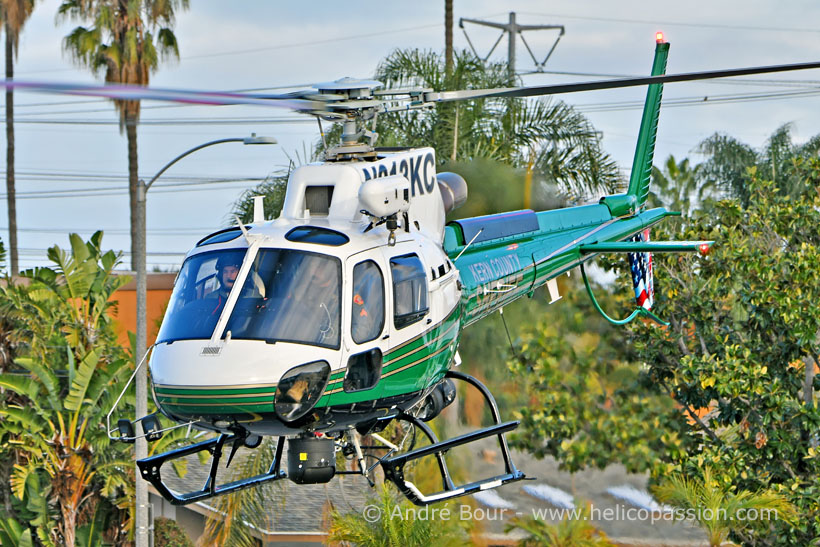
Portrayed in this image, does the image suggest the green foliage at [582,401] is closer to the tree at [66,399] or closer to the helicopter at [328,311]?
the tree at [66,399]

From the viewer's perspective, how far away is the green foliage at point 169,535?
23.7 meters

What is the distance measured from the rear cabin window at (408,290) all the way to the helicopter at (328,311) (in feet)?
0.05

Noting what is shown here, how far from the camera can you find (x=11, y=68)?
44.7m

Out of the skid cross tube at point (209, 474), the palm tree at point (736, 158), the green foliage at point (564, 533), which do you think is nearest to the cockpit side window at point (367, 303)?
the skid cross tube at point (209, 474)

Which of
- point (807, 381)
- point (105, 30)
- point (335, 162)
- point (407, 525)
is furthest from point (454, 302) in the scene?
point (105, 30)

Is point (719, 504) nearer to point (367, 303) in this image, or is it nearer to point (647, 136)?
point (647, 136)

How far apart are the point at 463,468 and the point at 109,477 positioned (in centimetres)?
625

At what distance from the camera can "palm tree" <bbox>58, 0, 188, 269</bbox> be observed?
3803cm

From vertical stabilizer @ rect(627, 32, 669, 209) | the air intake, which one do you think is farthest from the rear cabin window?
vertical stabilizer @ rect(627, 32, 669, 209)

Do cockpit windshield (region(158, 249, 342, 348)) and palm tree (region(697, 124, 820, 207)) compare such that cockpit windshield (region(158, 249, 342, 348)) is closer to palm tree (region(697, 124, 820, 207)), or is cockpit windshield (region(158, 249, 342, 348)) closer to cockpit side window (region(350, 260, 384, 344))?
cockpit side window (region(350, 260, 384, 344))

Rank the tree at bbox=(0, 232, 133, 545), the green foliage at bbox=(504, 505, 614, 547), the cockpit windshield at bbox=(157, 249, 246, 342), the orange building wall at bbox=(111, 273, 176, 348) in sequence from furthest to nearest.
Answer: the orange building wall at bbox=(111, 273, 176, 348), the tree at bbox=(0, 232, 133, 545), the green foliage at bbox=(504, 505, 614, 547), the cockpit windshield at bbox=(157, 249, 246, 342)

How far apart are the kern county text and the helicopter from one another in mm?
7535

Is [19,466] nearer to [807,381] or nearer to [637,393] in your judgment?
[637,393]

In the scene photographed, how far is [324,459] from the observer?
996cm
